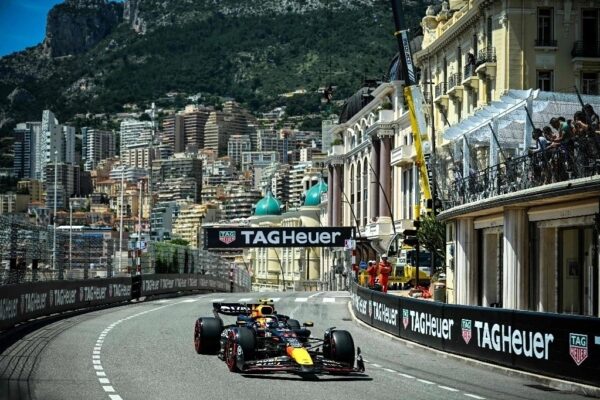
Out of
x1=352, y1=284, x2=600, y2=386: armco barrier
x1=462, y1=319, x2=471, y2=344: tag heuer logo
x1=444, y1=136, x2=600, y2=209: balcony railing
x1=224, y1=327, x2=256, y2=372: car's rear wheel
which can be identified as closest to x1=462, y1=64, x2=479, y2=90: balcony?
x1=444, y1=136, x2=600, y2=209: balcony railing

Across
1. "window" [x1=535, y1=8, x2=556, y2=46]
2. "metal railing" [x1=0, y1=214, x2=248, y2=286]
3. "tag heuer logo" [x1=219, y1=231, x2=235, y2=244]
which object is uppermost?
"window" [x1=535, y1=8, x2=556, y2=46]

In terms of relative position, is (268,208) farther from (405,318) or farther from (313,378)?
(313,378)

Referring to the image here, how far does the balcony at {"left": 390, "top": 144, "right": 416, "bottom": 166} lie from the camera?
85.5 m

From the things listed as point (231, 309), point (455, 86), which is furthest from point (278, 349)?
point (455, 86)

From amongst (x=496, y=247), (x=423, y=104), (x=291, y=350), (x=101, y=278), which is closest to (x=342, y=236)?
(x=423, y=104)

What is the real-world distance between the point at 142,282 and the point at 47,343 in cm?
2509

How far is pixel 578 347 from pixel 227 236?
7697 centimetres

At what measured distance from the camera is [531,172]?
2952cm

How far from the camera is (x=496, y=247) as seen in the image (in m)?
36.2

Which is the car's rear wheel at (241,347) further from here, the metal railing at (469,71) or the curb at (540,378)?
the metal railing at (469,71)

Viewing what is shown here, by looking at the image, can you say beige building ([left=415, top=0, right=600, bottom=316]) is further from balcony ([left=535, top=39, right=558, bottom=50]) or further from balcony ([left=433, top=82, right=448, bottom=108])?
balcony ([left=433, top=82, right=448, bottom=108])

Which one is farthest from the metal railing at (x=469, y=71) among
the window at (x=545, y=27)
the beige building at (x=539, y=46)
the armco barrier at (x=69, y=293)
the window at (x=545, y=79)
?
the armco barrier at (x=69, y=293)

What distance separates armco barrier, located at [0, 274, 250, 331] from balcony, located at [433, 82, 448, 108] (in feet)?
61.2

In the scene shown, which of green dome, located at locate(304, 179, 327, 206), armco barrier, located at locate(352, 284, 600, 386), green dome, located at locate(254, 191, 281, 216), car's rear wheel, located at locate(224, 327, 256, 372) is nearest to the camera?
armco barrier, located at locate(352, 284, 600, 386)
